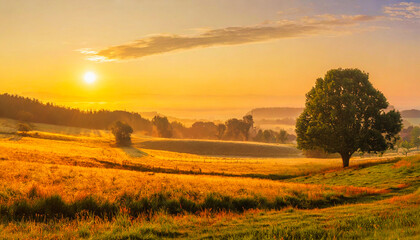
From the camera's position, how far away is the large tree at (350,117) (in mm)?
51594

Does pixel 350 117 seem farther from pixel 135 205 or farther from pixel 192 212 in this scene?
pixel 135 205

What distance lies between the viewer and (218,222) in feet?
46.3

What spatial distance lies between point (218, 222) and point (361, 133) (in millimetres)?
44460

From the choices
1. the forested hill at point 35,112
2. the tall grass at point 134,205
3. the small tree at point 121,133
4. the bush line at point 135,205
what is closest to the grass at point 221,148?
the small tree at point 121,133

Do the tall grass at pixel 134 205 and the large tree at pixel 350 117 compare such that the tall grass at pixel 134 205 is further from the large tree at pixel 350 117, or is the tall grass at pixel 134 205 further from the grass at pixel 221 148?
the grass at pixel 221 148

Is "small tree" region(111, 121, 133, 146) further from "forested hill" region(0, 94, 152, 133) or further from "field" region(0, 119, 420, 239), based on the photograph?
"field" region(0, 119, 420, 239)

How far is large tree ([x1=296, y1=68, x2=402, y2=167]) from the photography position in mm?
51594

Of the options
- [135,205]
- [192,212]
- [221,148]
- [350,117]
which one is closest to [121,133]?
[221,148]

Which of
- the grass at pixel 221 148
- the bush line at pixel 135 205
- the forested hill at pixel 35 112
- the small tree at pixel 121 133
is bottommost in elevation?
the grass at pixel 221 148

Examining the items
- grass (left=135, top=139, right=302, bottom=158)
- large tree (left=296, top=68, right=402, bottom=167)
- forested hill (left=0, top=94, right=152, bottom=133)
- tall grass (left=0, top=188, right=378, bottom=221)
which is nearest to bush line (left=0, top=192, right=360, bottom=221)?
tall grass (left=0, top=188, right=378, bottom=221)

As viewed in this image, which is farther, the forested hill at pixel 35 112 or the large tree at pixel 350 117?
the forested hill at pixel 35 112

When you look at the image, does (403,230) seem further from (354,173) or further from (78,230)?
(354,173)

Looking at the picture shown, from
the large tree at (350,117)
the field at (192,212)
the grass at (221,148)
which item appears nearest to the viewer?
the field at (192,212)

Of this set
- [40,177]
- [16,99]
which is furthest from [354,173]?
[16,99]
